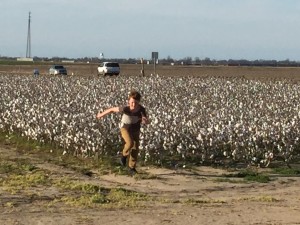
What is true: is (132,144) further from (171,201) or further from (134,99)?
(171,201)

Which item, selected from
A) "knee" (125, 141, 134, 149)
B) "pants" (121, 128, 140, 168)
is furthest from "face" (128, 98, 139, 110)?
"knee" (125, 141, 134, 149)

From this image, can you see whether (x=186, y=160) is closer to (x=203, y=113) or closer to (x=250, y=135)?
(x=250, y=135)

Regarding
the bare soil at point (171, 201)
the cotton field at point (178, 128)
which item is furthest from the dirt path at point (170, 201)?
the cotton field at point (178, 128)

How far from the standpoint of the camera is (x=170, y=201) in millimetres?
10078

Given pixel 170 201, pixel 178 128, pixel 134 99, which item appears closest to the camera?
pixel 170 201

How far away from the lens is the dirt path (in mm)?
8750

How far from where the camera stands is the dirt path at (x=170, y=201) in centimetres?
875

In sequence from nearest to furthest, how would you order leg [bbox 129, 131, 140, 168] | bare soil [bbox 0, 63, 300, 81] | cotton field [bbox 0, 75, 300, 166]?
leg [bbox 129, 131, 140, 168] < cotton field [bbox 0, 75, 300, 166] < bare soil [bbox 0, 63, 300, 81]

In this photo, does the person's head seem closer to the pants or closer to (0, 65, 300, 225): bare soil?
the pants

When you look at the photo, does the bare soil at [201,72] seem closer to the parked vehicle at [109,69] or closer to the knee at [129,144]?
the parked vehicle at [109,69]

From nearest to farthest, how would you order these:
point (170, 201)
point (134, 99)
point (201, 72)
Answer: point (170, 201) < point (134, 99) < point (201, 72)

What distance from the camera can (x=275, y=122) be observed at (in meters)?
17.2

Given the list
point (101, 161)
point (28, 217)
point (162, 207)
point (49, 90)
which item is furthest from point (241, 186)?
point (49, 90)

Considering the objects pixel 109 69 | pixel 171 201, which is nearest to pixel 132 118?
pixel 171 201
